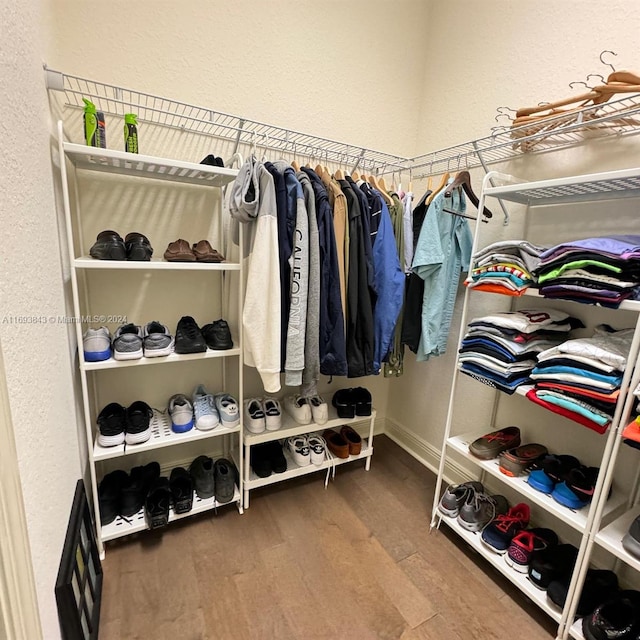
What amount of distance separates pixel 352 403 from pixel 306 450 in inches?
13.9

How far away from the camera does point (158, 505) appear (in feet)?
4.74

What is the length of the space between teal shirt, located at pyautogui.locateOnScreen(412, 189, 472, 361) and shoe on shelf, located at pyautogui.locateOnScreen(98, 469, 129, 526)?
1.53 meters

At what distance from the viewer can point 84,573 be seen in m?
1.07

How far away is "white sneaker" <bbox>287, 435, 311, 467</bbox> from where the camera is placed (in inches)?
70.4

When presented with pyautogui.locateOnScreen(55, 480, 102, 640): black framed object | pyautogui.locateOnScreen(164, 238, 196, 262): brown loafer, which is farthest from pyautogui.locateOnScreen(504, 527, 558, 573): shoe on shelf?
pyautogui.locateOnScreen(164, 238, 196, 262): brown loafer

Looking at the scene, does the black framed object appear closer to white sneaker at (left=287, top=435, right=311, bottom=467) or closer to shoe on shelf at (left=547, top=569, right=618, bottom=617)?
white sneaker at (left=287, top=435, right=311, bottom=467)

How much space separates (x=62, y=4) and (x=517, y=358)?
7.07ft

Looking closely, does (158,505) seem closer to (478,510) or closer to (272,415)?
(272,415)

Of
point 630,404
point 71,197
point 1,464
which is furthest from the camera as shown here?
point 71,197

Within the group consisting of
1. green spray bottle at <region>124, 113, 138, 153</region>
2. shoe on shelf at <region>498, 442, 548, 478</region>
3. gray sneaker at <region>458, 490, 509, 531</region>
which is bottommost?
gray sneaker at <region>458, 490, 509, 531</region>

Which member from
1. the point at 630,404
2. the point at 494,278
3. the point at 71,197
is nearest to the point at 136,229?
the point at 71,197

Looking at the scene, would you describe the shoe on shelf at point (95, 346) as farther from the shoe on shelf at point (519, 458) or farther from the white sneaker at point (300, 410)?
the shoe on shelf at point (519, 458)

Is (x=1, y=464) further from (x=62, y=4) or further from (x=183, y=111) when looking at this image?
(x=62, y=4)

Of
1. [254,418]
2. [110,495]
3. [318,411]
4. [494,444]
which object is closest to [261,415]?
[254,418]
